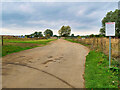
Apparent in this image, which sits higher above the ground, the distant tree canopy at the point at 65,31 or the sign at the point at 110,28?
the distant tree canopy at the point at 65,31

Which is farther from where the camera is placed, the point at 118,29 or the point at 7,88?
the point at 118,29

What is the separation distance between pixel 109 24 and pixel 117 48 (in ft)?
14.5

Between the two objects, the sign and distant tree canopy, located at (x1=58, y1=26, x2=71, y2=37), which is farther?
distant tree canopy, located at (x1=58, y1=26, x2=71, y2=37)

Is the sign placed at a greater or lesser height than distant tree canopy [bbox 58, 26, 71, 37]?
lesser

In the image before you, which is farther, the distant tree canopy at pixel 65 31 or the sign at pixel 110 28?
the distant tree canopy at pixel 65 31

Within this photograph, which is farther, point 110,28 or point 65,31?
point 65,31

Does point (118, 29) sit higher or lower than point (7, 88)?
higher

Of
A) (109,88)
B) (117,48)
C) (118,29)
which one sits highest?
(118,29)

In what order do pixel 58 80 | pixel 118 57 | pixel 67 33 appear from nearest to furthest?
pixel 58 80, pixel 118 57, pixel 67 33

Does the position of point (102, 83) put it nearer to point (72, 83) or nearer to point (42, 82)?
point (72, 83)

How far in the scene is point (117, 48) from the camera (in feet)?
26.4

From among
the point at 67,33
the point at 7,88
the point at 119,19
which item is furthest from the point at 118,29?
the point at 67,33

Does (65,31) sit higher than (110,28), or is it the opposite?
(65,31)

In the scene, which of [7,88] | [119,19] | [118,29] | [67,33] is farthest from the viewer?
[67,33]
